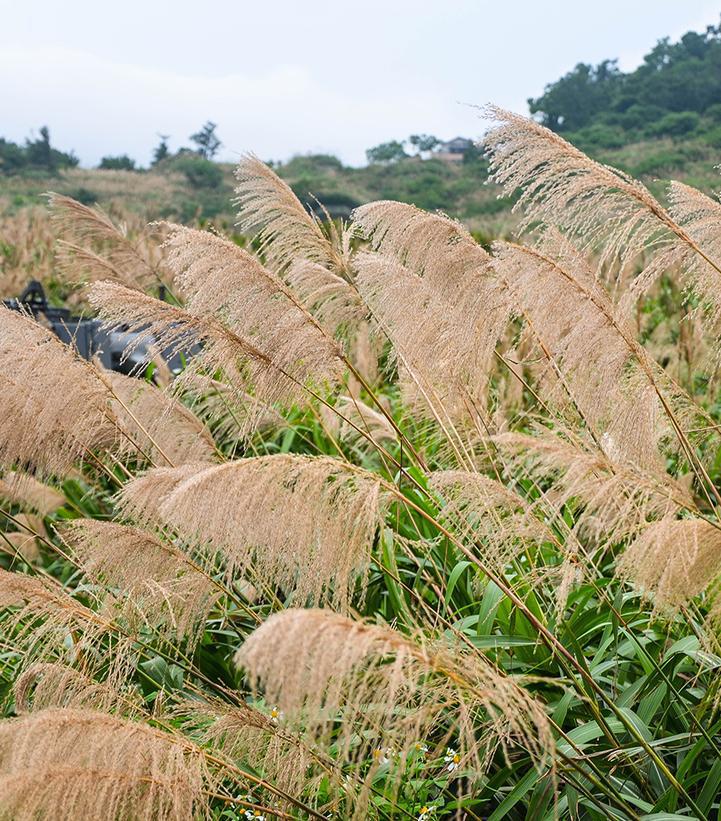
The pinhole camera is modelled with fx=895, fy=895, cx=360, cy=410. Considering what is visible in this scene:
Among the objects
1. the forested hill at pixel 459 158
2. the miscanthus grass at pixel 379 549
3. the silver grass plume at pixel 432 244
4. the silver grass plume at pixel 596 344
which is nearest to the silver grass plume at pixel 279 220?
the miscanthus grass at pixel 379 549

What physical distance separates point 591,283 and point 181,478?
140 centimetres

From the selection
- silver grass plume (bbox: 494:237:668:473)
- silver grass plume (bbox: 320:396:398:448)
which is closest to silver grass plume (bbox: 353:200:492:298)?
silver grass plume (bbox: 494:237:668:473)

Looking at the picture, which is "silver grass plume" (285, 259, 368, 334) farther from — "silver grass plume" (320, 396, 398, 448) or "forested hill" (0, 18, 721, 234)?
"forested hill" (0, 18, 721, 234)

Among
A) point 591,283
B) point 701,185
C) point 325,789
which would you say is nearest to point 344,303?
point 591,283

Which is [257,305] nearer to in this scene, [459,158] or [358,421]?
[358,421]

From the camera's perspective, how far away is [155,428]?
12.2 ft

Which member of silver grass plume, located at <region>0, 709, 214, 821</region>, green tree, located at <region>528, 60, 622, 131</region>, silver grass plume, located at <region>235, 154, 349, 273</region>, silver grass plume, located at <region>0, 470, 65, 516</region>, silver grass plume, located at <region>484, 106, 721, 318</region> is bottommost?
silver grass plume, located at <region>0, 470, 65, 516</region>

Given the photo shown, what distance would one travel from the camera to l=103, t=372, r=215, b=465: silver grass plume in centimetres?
369

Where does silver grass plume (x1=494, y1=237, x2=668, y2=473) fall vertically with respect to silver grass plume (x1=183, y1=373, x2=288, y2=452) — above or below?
above

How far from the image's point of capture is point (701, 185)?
98.5 ft

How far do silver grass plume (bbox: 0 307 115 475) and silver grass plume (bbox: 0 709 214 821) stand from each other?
1437 mm

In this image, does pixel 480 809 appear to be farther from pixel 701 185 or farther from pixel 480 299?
pixel 701 185

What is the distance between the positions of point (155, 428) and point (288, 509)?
184 centimetres

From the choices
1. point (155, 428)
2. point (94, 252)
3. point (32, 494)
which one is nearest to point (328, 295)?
point (155, 428)
